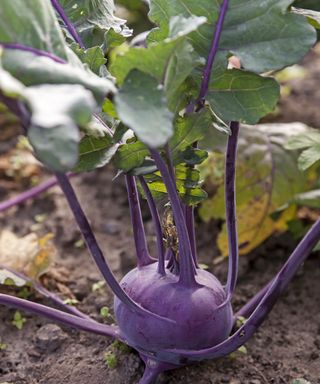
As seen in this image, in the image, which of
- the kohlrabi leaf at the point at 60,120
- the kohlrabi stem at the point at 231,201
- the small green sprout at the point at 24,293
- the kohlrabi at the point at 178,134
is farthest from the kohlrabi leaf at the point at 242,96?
the small green sprout at the point at 24,293

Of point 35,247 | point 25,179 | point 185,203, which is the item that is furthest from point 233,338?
point 25,179

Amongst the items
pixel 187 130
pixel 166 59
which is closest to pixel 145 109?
pixel 166 59

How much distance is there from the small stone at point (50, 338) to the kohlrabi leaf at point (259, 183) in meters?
0.51

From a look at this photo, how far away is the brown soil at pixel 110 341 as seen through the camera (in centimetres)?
138

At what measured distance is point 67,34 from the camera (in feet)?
4.45

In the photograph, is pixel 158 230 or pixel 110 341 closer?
pixel 158 230

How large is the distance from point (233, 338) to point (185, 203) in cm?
27

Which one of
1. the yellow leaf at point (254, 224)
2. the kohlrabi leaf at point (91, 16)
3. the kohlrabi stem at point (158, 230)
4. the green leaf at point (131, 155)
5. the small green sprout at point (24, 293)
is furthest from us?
the yellow leaf at point (254, 224)

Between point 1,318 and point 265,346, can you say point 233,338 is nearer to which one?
point 265,346

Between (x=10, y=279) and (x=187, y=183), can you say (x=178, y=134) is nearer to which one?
(x=187, y=183)

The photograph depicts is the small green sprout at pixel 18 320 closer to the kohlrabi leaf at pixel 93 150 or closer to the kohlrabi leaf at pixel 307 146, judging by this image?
the kohlrabi leaf at pixel 93 150

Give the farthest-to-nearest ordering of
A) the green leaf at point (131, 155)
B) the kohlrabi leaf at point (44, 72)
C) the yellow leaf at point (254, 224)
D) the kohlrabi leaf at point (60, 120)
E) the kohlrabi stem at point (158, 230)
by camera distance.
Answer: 1. the yellow leaf at point (254, 224)
2. the kohlrabi stem at point (158, 230)
3. the green leaf at point (131, 155)
4. the kohlrabi leaf at point (44, 72)
5. the kohlrabi leaf at point (60, 120)

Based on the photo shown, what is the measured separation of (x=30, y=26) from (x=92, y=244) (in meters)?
0.37

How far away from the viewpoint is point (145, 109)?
0.95 meters
